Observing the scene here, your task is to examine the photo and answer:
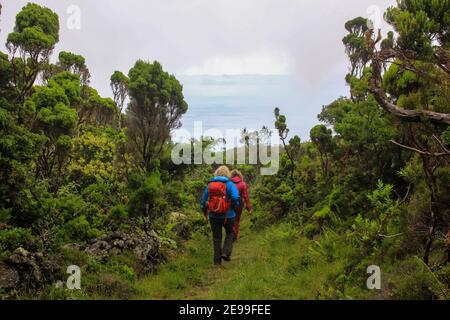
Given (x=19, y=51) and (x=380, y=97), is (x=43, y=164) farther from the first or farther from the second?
(x=380, y=97)

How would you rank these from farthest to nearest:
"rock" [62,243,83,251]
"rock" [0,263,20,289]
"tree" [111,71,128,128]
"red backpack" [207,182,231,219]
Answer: "tree" [111,71,128,128], "red backpack" [207,182,231,219], "rock" [62,243,83,251], "rock" [0,263,20,289]

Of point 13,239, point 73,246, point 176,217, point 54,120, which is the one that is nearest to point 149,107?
point 54,120

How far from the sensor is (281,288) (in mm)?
6988

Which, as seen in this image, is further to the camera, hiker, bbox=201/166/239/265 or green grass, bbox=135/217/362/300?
hiker, bbox=201/166/239/265

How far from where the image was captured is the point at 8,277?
6.15 metres

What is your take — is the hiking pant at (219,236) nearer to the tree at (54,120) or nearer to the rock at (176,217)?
the rock at (176,217)

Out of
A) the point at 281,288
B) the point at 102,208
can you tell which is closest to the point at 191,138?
the point at 102,208

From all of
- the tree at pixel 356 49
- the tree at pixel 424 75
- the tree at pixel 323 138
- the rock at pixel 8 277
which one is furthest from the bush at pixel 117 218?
the tree at pixel 356 49

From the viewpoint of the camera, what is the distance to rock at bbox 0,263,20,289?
605 cm

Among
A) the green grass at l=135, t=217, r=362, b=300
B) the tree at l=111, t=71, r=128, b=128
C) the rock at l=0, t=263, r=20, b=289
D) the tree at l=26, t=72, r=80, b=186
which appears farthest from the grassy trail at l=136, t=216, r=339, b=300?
the tree at l=111, t=71, r=128, b=128

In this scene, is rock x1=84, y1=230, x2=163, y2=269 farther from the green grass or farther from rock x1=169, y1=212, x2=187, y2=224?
rock x1=169, y1=212, x2=187, y2=224

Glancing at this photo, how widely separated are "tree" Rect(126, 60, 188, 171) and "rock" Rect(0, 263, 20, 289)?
256 inches

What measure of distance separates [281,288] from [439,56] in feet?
15.7
